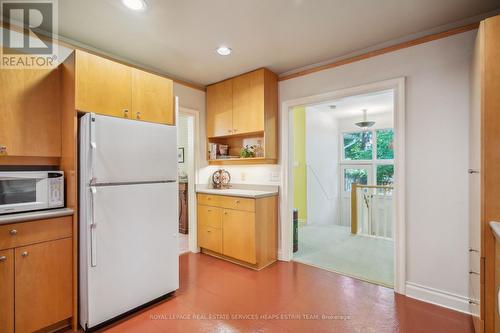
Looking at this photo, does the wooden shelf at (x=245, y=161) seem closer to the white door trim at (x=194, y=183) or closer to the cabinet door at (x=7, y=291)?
the white door trim at (x=194, y=183)

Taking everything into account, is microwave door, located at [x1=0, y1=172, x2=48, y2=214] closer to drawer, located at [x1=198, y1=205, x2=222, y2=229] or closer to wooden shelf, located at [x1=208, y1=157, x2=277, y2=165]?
drawer, located at [x1=198, y1=205, x2=222, y2=229]

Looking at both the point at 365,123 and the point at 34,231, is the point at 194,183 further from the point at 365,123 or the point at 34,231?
the point at 365,123

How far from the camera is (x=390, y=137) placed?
624 centimetres

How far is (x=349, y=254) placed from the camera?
3598 millimetres

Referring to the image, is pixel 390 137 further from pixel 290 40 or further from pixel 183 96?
pixel 183 96

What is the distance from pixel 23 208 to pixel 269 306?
2.21m

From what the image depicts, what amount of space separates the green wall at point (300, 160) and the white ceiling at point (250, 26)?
2622mm

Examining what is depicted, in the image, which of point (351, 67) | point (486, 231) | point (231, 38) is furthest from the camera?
point (351, 67)

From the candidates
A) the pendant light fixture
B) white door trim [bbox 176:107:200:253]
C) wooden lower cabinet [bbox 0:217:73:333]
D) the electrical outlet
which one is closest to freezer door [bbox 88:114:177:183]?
wooden lower cabinet [bbox 0:217:73:333]

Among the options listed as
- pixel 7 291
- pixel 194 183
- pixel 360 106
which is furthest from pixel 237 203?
pixel 360 106

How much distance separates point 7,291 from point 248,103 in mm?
2911

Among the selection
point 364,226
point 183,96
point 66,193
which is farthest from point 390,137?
point 66,193

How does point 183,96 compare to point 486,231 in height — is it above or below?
above

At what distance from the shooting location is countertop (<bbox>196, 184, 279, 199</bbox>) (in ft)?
10.2
